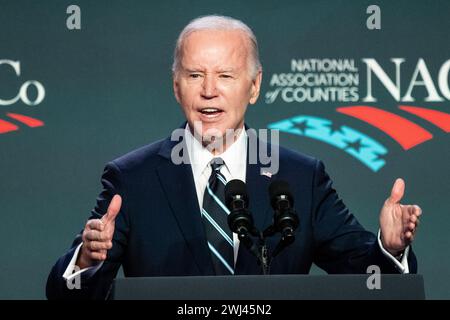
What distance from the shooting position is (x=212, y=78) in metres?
3.05

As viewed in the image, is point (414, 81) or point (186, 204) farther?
point (414, 81)

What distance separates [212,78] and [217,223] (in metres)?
0.51

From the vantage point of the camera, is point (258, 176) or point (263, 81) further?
point (263, 81)

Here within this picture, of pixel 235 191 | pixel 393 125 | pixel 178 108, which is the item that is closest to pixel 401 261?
pixel 235 191

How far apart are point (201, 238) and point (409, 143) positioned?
59.9 inches

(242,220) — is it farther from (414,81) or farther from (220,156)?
(414,81)

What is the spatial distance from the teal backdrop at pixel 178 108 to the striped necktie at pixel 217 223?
3.44ft

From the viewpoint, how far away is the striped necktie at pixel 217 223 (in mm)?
2896

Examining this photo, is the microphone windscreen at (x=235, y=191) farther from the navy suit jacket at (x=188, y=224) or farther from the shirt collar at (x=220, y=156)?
the shirt collar at (x=220, y=156)

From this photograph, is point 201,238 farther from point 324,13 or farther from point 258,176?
point 324,13

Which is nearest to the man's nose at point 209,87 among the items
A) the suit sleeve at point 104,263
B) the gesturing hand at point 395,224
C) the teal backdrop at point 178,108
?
the suit sleeve at point 104,263
